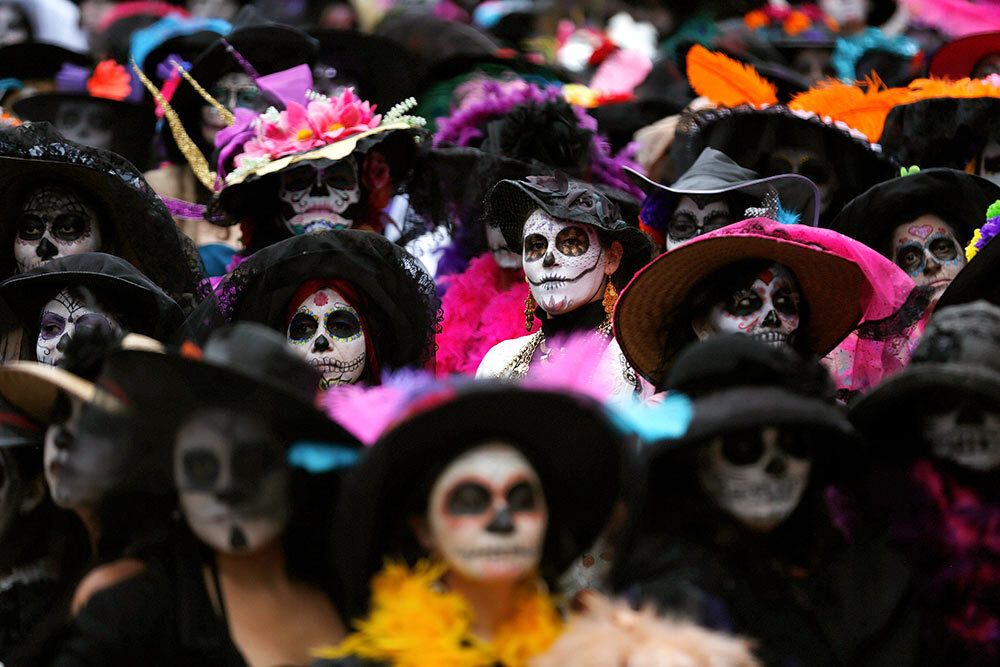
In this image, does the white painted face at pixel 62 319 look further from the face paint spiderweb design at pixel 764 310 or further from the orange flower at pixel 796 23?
the orange flower at pixel 796 23

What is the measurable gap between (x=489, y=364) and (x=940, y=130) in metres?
2.48

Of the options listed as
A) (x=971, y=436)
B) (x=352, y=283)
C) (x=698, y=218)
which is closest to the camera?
(x=971, y=436)

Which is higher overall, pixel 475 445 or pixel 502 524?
pixel 475 445

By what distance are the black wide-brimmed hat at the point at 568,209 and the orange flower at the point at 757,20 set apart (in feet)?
17.6

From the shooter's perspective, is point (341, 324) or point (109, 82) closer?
point (341, 324)

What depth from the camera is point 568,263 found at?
5348 mm

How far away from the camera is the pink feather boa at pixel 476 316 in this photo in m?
6.11

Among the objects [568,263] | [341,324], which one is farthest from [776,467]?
[568,263]

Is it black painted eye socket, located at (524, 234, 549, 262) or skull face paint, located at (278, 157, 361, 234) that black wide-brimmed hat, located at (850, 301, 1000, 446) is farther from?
skull face paint, located at (278, 157, 361, 234)

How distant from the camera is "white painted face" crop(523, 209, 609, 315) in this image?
5.34 meters

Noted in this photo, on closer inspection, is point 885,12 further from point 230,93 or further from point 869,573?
point 869,573

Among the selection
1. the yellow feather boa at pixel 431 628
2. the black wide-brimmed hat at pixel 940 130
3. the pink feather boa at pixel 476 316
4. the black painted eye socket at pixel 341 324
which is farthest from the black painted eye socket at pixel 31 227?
the black wide-brimmed hat at pixel 940 130

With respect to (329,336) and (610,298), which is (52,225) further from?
(610,298)

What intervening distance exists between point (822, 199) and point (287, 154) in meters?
2.51
